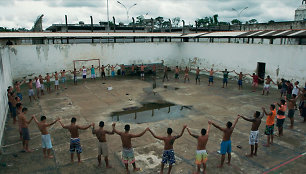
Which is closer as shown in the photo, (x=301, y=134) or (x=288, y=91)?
(x=301, y=134)

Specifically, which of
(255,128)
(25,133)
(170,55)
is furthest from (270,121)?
(170,55)

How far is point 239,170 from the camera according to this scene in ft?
21.5

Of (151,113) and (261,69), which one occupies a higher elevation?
(261,69)

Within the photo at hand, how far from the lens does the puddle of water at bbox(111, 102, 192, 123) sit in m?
10.6

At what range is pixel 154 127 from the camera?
9539 mm

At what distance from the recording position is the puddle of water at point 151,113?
1058 centimetres

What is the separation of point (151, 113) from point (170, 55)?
1580 cm

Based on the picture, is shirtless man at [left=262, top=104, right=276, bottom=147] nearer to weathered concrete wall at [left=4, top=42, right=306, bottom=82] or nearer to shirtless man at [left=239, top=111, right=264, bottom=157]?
shirtless man at [left=239, top=111, right=264, bottom=157]

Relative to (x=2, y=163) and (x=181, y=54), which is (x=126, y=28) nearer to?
(x=181, y=54)

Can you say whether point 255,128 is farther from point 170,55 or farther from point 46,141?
point 170,55

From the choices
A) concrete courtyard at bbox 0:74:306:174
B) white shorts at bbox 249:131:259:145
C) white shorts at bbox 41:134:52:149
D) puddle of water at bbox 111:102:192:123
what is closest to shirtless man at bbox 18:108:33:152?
concrete courtyard at bbox 0:74:306:174

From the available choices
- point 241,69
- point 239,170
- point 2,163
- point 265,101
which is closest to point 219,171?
point 239,170

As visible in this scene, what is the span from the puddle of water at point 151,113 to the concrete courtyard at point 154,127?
5cm

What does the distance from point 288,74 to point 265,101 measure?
14.2 feet
